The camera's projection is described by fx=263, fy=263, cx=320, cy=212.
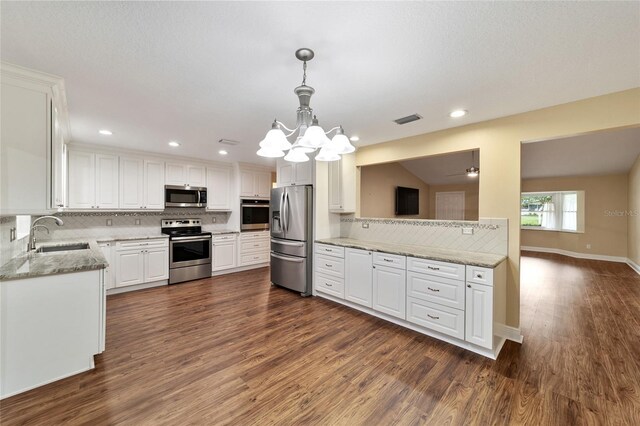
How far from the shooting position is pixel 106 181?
4281 millimetres

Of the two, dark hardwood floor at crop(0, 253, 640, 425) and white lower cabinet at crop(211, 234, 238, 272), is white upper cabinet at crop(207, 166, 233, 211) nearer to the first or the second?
white lower cabinet at crop(211, 234, 238, 272)

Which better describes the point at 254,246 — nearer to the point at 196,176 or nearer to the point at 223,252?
the point at 223,252

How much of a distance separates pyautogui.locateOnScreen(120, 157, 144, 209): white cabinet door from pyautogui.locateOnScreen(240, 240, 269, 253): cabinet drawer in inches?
79.3

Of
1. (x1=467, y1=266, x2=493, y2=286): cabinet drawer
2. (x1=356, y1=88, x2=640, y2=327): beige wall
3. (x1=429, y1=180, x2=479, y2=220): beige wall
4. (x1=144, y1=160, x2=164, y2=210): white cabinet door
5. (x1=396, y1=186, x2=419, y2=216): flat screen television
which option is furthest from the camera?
(x1=429, y1=180, x2=479, y2=220): beige wall

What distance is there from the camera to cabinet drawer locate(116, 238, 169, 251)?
419cm

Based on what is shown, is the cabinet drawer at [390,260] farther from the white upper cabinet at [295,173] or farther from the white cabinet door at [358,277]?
the white upper cabinet at [295,173]

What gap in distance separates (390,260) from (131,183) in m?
4.42

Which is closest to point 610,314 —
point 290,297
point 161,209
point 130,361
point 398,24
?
point 290,297

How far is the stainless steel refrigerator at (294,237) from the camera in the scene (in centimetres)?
409

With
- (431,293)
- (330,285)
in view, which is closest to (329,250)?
(330,285)

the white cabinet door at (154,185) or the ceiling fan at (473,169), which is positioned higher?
the ceiling fan at (473,169)

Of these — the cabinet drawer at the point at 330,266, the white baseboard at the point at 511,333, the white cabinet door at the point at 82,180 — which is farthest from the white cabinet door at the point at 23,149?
the white baseboard at the point at 511,333

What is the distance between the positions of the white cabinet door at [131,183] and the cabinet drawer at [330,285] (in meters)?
3.37

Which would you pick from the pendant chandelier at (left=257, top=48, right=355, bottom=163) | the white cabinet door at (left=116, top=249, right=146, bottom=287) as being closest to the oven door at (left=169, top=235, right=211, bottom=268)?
the white cabinet door at (left=116, top=249, right=146, bottom=287)
